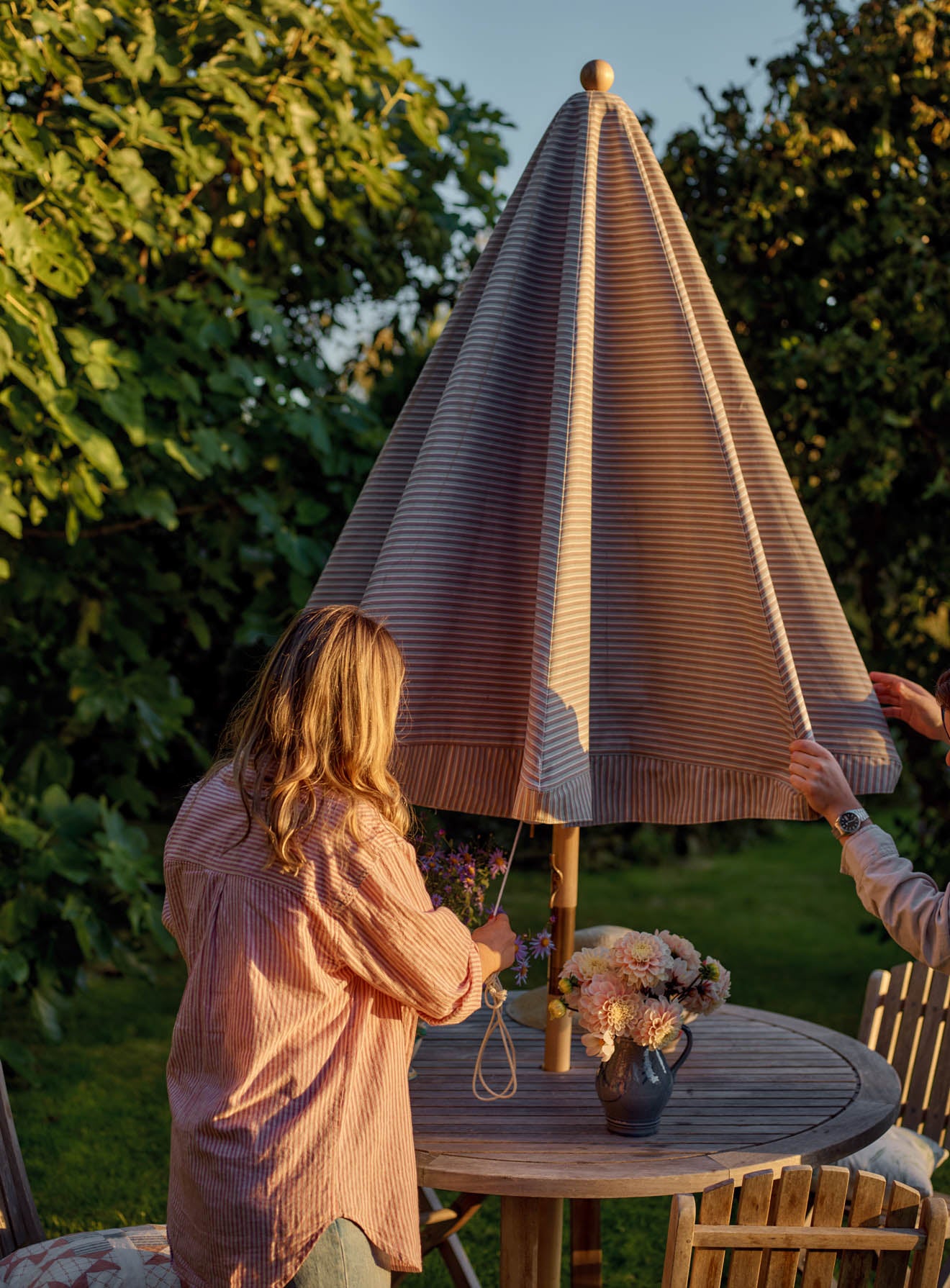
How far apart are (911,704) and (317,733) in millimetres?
1393

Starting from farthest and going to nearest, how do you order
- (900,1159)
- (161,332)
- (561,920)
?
(161,332) < (900,1159) < (561,920)

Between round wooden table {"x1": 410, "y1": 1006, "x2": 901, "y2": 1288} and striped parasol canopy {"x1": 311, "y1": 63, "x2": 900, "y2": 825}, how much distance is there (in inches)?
21.4

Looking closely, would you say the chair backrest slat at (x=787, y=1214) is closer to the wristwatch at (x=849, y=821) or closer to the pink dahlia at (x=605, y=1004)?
the pink dahlia at (x=605, y=1004)

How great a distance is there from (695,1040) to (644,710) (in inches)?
32.3

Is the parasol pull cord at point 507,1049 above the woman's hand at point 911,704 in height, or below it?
below

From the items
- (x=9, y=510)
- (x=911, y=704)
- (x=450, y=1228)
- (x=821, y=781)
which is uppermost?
(x=9, y=510)

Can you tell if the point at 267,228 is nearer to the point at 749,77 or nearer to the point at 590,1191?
the point at 749,77

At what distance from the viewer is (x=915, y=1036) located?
2967mm

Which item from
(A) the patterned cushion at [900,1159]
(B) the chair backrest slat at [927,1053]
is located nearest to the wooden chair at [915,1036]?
(B) the chair backrest slat at [927,1053]

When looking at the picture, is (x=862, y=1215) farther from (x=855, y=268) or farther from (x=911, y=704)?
(x=855, y=268)

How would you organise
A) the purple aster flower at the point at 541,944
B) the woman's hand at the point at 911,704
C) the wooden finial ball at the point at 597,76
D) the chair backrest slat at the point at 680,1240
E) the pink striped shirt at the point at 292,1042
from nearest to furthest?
the chair backrest slat at the point at 680,1240, the pink striped shirt at the point at 292,1042, the purple aster flower at the point at 541,944, the wooden finial ball at the point at 597,76, the woman's hand at the point at 911,704

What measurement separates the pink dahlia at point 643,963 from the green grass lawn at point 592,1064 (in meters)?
0.49

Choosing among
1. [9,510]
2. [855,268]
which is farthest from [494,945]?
[855,268]

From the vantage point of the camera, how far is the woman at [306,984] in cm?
165
